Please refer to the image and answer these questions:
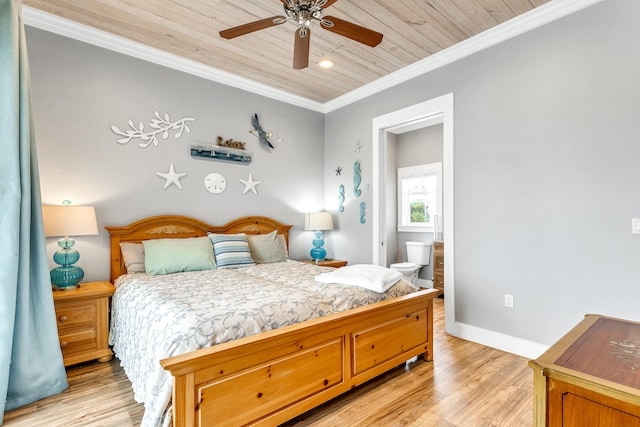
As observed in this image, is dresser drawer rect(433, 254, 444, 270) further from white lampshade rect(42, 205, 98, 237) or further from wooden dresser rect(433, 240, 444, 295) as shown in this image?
white lampshade rect(42, 205, 98, 237)

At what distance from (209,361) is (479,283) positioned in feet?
8.19

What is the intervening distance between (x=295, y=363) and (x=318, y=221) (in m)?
2.57

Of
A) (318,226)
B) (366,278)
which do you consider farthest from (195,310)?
(318,226)

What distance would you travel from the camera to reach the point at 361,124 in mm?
4176

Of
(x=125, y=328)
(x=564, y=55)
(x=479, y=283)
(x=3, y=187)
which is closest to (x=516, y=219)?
(x=479, y=283)

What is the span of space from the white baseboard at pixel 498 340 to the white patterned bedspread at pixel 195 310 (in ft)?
3.11

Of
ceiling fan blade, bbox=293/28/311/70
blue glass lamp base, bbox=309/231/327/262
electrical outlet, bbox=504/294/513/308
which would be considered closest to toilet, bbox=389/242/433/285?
blue glass lamp base, bbox=309/231/327/262

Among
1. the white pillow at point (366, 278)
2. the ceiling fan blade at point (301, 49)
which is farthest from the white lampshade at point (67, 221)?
the ceiling fan blade at point (301, 49)

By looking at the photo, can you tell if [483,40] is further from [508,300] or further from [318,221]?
[318,221]

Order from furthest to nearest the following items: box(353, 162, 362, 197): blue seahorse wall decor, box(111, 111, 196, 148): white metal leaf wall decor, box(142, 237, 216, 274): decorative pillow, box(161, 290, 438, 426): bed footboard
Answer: box(353, 162, 362, 197): blue seahorse wall decor → box(111, 111, 196, 148): white metal leaf wall decor → box(142, 237, 216, 274): decorative pillow → box(161, 290, 438, 426): bed footboard

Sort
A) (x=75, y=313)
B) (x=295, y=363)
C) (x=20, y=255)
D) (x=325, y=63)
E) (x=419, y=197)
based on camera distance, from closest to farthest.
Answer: (x=295, y=363)
(x=20, y=255)
(x=75, y=313)
(x=325, y=63)
(x=419, y=197)

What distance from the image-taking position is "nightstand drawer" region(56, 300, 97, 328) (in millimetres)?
2432

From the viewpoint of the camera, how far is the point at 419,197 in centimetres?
525

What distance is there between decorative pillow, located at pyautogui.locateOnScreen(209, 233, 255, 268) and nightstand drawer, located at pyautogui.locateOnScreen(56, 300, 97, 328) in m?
1.03
